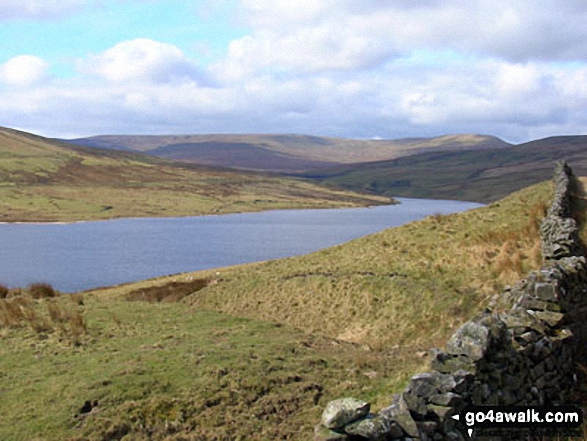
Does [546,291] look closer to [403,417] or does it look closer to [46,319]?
[403,417]

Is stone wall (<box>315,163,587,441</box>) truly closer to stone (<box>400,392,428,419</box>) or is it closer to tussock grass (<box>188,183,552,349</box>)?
stone (<box>400,392,428,419</box>)

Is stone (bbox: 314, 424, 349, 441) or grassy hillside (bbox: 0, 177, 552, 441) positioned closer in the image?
stone (bbox: 314, 424, 349, 441)

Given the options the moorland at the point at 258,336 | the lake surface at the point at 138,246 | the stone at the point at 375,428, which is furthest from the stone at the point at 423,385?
the lake surface at the point at 138,246

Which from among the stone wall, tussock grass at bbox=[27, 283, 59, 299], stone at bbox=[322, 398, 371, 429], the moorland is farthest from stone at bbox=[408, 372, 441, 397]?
tussock grass at bbox=[27, 283, 59, 299]

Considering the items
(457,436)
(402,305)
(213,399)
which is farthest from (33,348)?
(457,436)

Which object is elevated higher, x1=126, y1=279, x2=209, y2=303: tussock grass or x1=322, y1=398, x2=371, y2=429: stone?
x1=322, y1=398, x2=371, y2=429: stone

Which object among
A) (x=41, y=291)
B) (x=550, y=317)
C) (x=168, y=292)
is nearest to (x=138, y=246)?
(x=41, y=291)

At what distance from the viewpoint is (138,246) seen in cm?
8838

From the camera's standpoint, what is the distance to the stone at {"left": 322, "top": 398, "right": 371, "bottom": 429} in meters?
6.22

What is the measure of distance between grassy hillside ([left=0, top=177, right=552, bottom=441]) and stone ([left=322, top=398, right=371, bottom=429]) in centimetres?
422

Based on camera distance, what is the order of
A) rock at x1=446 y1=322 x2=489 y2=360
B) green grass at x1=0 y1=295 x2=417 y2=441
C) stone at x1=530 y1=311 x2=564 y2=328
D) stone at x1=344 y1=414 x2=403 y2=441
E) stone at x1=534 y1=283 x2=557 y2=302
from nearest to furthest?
stone at x1=344 y1=414 x2=403 y2=441, rock at x1=446 y1=322 x2=489 y2=360, stone at x1=530 y1=311 x2=564 y2=328, stone at x1=534 y1=283 x2=557 y2=302, green grass at x1=0 y1=295 x2=417 y2=441

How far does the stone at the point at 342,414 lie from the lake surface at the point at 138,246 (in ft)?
171

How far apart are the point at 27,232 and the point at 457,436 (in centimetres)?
11905

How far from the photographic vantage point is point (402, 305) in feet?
69.9
